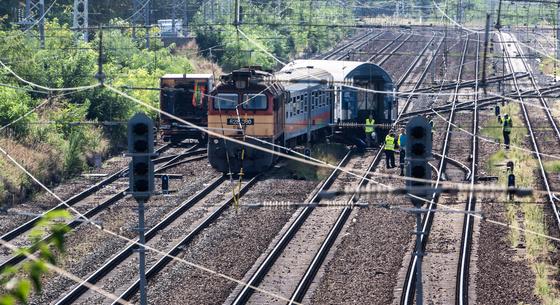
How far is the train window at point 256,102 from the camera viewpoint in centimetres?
2598

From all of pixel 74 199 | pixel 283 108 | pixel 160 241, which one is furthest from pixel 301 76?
pixel 160 241

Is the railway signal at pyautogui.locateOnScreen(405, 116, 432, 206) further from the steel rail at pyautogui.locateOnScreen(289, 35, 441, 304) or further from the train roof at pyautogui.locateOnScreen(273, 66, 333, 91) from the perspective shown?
the train roof at pyautogui.locateOnScreen(273, 66, 333, 91)

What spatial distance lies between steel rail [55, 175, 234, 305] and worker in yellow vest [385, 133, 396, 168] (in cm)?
397

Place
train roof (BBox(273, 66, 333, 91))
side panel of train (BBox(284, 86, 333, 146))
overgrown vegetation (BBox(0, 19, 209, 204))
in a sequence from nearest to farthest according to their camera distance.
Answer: overgrown vegetation (BBox(0, 19, 209, 204))
side panel of train (BBox(284, 86, 333, 146))
train roof (BBox(273, 66, 333, 91))

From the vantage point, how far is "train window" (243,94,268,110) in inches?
1023

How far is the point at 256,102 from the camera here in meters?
26.1

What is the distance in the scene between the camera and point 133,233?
1925 centimetres

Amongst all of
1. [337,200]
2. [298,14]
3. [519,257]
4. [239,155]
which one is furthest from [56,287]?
[298,14]

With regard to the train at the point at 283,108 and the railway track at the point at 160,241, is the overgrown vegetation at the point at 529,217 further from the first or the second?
the railway track at the point at 160,241

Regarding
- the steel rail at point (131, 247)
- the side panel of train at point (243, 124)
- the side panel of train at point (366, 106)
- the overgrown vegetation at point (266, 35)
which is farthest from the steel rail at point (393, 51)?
the steel rail at point (131, 247)

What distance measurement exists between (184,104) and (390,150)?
7.45m

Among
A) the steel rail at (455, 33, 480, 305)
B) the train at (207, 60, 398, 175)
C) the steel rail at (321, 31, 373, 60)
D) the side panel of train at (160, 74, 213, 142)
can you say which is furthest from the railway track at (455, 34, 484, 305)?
the steel rail at (321, 31, 373, 60)

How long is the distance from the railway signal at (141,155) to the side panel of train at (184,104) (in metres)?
19.6

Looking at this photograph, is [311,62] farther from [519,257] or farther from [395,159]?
[519,257]
